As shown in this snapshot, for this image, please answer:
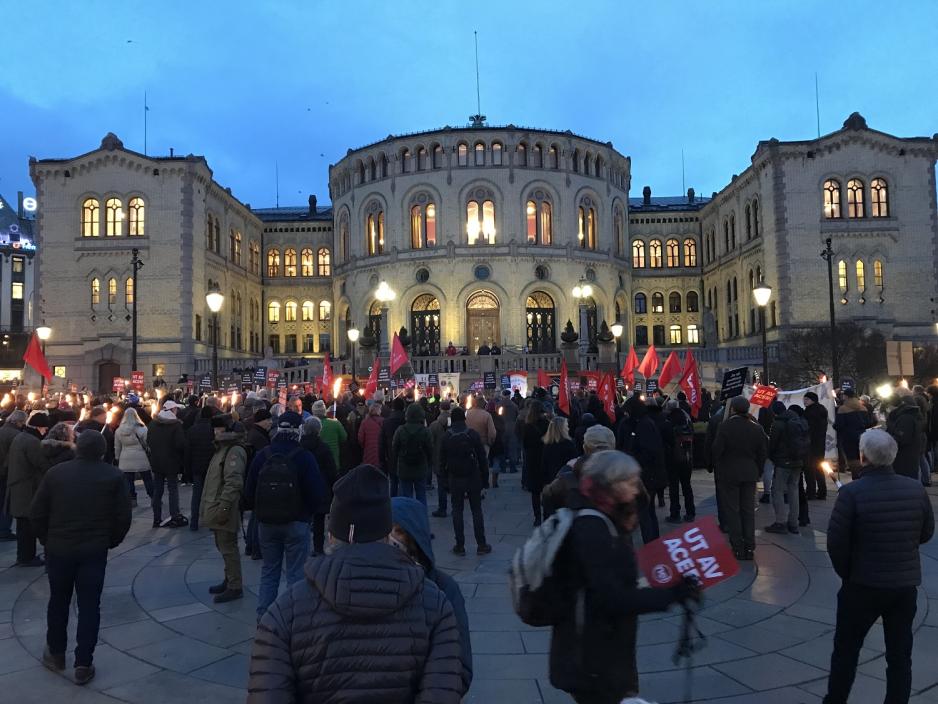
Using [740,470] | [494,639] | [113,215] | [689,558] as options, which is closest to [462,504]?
[494,639]

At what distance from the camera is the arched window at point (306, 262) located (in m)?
59.2

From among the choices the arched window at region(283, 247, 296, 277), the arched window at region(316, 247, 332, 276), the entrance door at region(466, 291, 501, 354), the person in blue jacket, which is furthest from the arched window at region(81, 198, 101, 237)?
the person in blue jacket

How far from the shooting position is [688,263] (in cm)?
5925

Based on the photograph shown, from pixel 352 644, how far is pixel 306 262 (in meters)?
→ 59.0

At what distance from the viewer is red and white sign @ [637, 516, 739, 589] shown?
3.91 meters

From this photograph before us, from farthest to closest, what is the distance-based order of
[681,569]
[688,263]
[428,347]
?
[688,263] < [428,347] < [681,569]

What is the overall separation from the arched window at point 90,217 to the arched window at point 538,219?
28.2 m

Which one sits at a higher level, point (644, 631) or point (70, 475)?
point (70, 475)

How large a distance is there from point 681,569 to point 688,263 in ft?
192

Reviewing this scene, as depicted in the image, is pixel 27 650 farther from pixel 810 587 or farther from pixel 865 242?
pixel 865 242

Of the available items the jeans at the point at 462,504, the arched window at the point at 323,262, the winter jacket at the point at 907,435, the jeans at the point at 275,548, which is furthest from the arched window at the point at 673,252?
the jeans at the point at 275,548

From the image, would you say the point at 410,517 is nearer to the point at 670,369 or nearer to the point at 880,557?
the point at 880,557

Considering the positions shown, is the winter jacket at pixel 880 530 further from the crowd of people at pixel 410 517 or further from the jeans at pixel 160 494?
the jeans at pixel 160 494

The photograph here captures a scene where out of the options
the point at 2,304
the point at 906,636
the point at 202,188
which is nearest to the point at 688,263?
the point at 202,188
